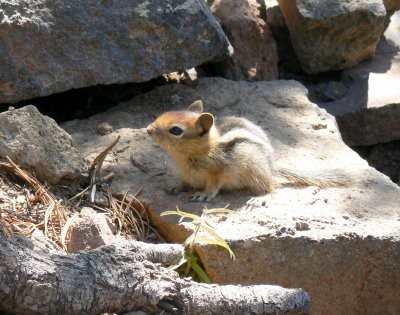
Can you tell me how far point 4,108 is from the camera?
618 centimetres

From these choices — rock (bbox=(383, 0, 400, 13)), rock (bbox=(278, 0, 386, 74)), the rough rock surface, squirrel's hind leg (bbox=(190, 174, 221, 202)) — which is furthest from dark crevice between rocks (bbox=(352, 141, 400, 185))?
squirrel's hind leg (bbox=(190, 174, 221, 202))

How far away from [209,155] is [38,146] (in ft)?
3.83

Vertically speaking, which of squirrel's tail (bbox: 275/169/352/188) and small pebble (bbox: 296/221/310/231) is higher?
small pebble (bbox: 296/221/310/231)

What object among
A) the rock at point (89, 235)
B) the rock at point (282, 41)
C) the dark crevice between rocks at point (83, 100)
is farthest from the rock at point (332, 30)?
the rock at point (89, 235)

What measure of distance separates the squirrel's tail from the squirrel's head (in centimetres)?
63

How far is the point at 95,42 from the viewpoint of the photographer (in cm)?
621

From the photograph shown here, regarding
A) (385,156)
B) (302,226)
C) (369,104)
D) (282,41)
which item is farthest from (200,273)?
(282,41)

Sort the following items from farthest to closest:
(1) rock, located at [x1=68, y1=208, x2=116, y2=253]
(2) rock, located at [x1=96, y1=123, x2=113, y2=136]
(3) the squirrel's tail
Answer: (2) rock, located at [x1=96, y1=123, x2=113, y2=136] < (3) the squirrel's tail < (1) rock, located at [x1=68, y1=208, x2=116, y2=253]

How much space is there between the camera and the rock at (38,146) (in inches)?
202

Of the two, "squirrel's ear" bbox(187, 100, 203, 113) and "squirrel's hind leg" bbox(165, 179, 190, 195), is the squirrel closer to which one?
"squirrel's hind leg" bbox(165, 179, 190, 195)

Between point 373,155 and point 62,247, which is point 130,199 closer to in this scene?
point 62,247

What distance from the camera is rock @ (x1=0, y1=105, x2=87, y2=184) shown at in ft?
16.8

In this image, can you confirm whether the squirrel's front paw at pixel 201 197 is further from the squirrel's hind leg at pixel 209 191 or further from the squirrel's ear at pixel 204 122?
the squirrel's ear at pixel 204 122

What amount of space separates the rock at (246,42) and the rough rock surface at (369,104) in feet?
2.38
